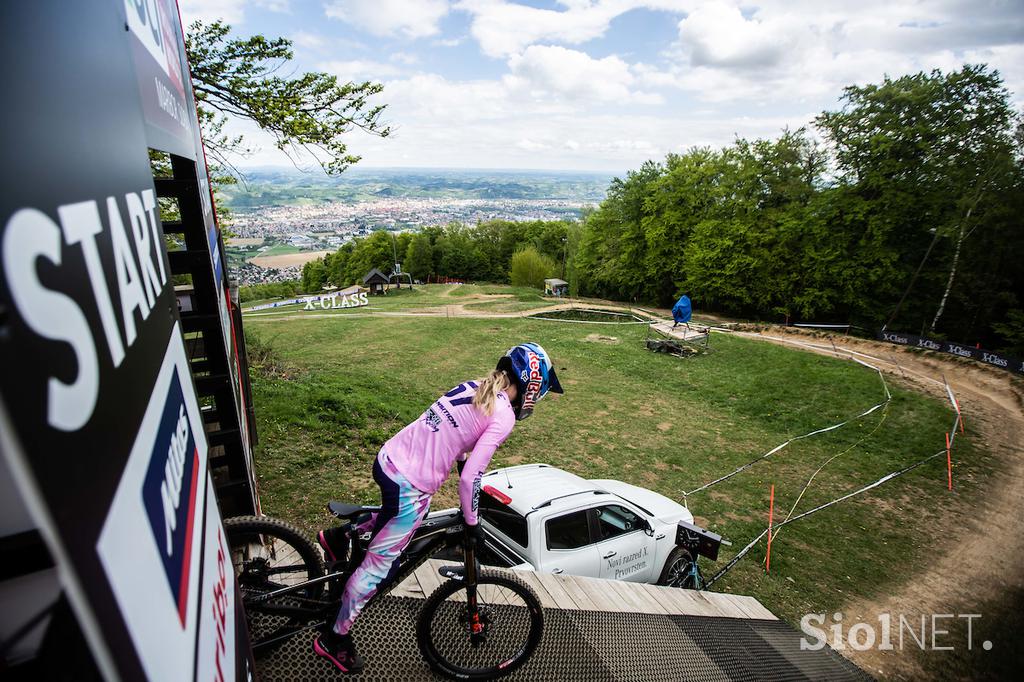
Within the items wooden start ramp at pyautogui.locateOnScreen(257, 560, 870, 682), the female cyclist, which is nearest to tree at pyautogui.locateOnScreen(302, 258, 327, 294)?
wooden start ramp at pyautogui.locateOnScreen(257, 560, 870, 682)

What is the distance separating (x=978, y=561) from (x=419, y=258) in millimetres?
84335

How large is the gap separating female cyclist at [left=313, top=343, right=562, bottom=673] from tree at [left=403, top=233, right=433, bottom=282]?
86128 mm

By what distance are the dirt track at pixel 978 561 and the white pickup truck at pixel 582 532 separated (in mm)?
2765

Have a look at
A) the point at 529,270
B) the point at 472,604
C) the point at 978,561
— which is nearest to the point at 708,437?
the point at 978,561

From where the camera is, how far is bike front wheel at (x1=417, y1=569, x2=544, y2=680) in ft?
11.8

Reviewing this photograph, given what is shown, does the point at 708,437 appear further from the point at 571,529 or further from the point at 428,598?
the point at 428,598

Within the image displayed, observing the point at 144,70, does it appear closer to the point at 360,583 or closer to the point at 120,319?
the point at 120,319

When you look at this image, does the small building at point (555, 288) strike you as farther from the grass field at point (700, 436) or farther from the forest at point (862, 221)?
the grass field at point (700, 436)

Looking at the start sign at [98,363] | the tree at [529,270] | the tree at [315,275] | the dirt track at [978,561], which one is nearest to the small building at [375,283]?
the tree at [529,270]

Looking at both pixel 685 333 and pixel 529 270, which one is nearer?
pixel 685 333

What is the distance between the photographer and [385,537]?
10.9ft

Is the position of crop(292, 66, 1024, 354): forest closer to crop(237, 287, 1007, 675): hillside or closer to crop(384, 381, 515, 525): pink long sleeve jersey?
crop(237, 287, 1007, 675): hillside

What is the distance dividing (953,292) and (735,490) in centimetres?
2708

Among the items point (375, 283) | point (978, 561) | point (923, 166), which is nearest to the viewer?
point (978, 561)
